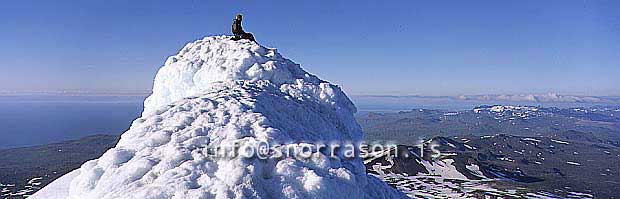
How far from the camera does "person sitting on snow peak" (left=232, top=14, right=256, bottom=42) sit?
21281mm

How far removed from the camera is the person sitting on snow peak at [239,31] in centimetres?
2128

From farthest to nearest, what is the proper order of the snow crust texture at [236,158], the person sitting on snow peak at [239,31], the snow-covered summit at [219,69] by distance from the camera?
1. the person sitting on snow peak at [239,31]
2. the snow-covered summit at [219,69]
3. the snow crust texture at [236,158]

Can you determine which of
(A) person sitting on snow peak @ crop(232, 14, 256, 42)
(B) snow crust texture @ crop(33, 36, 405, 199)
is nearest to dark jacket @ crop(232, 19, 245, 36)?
(A) person sitting on snow peak @ crop(232, 14, 256, 42)

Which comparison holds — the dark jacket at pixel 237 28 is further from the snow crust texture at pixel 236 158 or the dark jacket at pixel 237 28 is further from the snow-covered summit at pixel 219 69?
the snow crust texture at pixel 236 158

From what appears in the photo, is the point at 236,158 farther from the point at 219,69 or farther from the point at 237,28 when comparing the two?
the point at 237,28

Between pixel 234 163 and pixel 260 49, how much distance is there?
1060 cm

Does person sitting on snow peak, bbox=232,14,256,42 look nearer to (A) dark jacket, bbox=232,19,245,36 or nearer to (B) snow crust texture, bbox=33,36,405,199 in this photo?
(A) dark jacket, bbox=232,19,245,36

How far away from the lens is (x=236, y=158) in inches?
380

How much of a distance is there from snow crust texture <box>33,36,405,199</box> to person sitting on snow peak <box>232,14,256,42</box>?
4.27m

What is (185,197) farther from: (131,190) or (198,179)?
(131,190)

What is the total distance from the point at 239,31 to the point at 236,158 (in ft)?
41.5

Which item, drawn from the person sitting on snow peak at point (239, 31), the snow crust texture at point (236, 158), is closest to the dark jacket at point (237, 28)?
the person sitting on snow peak at point (239, 31)

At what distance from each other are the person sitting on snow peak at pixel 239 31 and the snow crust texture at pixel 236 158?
427cm

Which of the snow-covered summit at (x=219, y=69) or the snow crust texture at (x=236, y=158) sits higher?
the snow-covered summit at (x=219, y=69)
